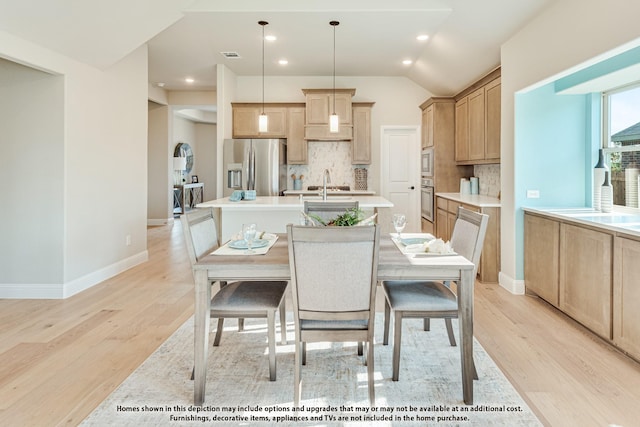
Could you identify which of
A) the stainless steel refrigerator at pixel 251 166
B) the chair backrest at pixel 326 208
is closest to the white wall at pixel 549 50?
the chair backrest at pixel 326 208

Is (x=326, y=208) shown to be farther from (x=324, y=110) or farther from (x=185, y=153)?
(x=185, y=153)

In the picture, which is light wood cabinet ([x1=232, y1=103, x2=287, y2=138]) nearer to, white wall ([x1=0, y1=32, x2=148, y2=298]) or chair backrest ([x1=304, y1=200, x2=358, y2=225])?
white wall ([x1=0, y1=32, x2=148, y2=298])

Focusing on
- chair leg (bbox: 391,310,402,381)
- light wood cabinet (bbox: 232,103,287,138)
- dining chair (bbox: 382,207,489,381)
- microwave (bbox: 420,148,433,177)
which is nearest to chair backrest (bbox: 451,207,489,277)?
dining chair (bbox: 382,207,489,381)

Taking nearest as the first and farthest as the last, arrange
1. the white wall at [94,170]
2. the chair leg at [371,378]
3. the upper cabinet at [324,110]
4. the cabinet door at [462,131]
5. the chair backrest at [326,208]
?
the chair leg at [371,378] → the chair backrest at [326,208] → the white wall at [94,170] → the cabinet door at [462,131] → the upper cabinet at [324,110]

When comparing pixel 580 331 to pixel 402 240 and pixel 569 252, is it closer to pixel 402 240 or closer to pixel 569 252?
pixel 569 252

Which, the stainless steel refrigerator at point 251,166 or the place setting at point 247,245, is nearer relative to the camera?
the place setting at point 247,245

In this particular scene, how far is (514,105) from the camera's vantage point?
12.6 feet

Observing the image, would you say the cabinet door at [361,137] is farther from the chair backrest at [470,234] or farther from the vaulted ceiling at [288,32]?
the chair backrest at [470,234]

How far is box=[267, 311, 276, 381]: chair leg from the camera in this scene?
216cm

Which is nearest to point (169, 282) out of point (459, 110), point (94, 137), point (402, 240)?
point (94, 137)

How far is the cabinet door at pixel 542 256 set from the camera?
3.33 m

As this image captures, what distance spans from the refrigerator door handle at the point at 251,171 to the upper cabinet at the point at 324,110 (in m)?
0.98

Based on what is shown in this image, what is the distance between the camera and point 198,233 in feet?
8.18

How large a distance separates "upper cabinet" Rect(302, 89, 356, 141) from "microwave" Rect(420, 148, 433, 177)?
4.42ft
